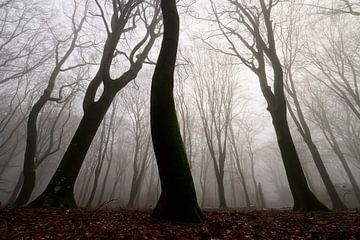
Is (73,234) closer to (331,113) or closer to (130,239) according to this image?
(130,239)

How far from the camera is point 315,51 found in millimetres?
17344

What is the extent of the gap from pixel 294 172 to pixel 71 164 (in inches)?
325

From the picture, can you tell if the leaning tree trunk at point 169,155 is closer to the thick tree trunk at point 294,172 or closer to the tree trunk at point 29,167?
the thick tree trunk at point 294,172

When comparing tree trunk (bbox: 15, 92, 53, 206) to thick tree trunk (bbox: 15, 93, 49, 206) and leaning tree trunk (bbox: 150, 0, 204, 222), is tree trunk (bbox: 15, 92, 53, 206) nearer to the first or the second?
thick tree trunk (bbox: 15, 93, 49, 206)

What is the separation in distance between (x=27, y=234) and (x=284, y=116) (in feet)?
29.2

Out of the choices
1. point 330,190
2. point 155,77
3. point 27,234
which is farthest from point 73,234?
point 330,190

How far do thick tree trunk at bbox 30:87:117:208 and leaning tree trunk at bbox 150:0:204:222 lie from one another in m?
4.01

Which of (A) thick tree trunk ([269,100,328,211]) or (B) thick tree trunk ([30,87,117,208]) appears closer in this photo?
(B) thick tree trunk ([30,87,117,208])

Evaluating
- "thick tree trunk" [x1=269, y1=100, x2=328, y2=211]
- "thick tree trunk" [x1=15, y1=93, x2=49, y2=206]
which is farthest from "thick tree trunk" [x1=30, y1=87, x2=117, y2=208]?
"thick tree trunk" [x1=269, y1=100, x2=328, y2=211]

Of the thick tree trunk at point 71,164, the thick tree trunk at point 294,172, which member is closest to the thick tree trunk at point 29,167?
the thick tree trunk at point 71,164

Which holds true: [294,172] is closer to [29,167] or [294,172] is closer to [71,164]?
[71,164]

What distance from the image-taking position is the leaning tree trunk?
13.0ft

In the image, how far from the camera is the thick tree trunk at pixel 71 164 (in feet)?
20.8

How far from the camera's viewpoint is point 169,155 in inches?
161
